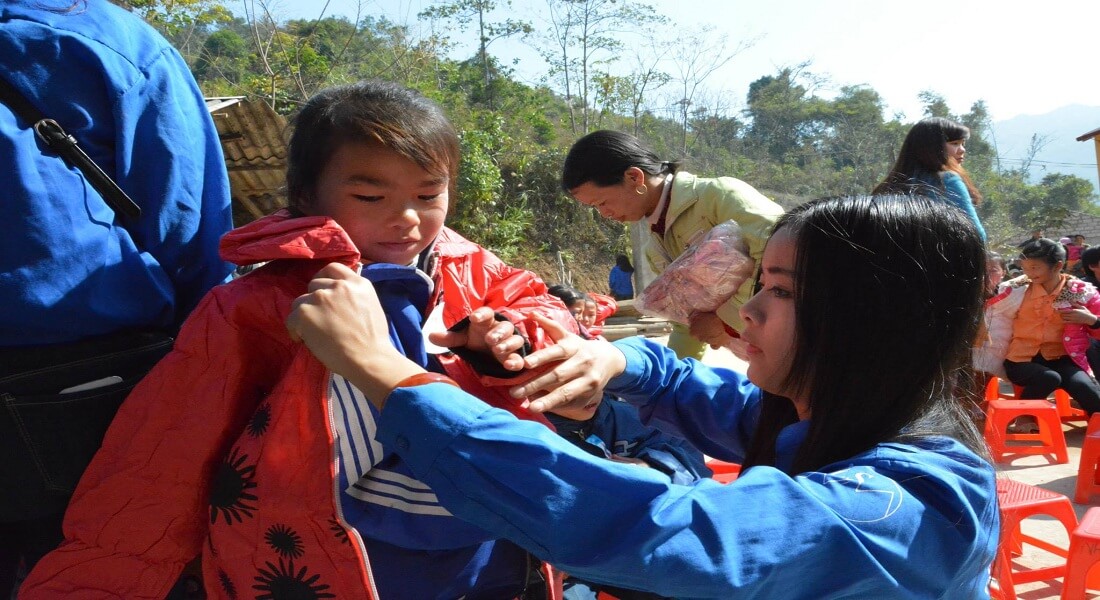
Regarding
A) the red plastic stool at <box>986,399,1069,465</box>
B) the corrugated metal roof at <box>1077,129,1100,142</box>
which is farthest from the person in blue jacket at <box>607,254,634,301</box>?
the corrugated metal roof at <box>1077,129,1100,142</box>

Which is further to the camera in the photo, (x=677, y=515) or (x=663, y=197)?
(x=663, y=197)

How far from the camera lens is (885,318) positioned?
1184mm

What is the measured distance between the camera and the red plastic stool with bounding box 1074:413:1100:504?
14.4ft

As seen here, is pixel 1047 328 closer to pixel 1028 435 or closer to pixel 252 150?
pixel 1028 435

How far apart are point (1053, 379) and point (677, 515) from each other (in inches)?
236

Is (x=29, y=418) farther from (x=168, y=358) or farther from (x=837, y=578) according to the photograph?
(x=837, y=578)

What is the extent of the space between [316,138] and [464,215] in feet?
44.4

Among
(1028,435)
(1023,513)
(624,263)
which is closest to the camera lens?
(1023,513)

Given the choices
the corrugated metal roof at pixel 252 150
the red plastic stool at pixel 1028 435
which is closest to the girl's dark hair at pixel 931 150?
the red plastic stool at pixel 1028 435

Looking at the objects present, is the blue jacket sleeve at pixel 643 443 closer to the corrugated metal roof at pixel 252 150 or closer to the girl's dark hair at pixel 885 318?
the corrugated metal roof at pixel 252 150

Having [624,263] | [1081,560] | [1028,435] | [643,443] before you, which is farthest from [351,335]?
[624,263]

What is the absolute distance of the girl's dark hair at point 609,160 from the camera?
3.58 meters

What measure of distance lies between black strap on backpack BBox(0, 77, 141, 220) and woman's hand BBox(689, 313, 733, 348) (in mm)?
2348

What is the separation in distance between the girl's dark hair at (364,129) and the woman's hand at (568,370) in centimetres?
40
